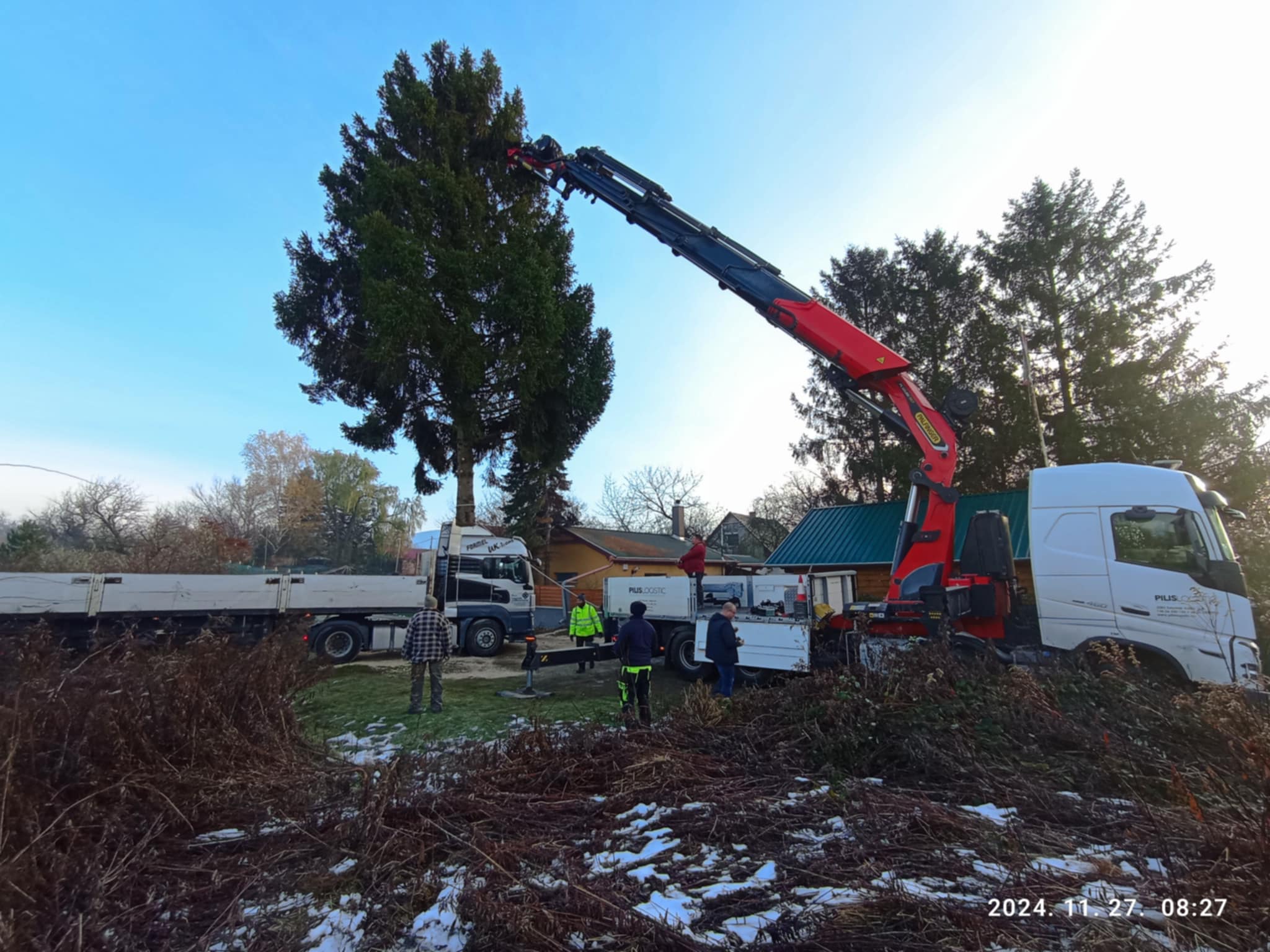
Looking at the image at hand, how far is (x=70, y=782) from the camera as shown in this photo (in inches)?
147

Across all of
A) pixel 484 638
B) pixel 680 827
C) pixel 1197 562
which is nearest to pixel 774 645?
pixel 1197 562

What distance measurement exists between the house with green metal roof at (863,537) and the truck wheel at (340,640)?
12.1 meters

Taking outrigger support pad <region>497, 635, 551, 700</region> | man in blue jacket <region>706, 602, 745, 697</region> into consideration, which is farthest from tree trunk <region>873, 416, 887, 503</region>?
outrigger support pad <region>497, 635, 551, 700</region>

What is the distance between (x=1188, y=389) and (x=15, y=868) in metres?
24.5

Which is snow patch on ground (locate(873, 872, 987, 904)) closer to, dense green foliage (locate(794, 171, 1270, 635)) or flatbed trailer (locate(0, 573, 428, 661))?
flatbed trailer (locate(0, 573, 428, 661))

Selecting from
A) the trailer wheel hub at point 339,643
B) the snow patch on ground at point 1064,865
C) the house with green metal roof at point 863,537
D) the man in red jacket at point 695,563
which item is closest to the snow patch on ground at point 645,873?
the snow patch on ground at point 1064,865

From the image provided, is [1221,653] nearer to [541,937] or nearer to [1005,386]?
[541,937]

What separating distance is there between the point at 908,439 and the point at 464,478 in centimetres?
1537

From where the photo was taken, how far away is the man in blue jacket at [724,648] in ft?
26.7

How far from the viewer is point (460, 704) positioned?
30.2ft

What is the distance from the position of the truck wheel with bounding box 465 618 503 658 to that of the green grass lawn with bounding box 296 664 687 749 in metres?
3.04

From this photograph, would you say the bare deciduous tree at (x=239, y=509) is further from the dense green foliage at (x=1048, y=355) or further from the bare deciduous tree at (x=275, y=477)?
the dense green foliage at (x=1048, y=355)

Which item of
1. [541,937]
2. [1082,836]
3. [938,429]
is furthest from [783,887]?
[938,429]

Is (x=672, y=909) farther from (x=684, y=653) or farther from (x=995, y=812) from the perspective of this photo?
(x=684, y=653)
